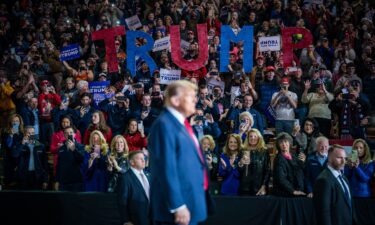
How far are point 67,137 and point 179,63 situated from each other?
367cm

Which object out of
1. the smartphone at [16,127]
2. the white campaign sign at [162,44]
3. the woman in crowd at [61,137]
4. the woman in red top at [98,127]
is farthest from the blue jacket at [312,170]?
the white campaign sign at [162,44]

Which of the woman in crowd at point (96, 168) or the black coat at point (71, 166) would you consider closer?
the woman in crowd at point (96, 168)

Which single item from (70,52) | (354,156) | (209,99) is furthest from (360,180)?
(70,52)

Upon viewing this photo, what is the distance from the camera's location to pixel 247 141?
9.34 meters

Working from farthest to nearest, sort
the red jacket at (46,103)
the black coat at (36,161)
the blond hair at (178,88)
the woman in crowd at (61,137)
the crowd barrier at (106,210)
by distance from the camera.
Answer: the red jacket at (46,103) → the woman in crowd at (61,137) → the black coat at (36,161) → the crowd barrier at (106,210) → the blond hair at (178,88)

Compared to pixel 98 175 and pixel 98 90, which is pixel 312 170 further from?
pixel 98 90

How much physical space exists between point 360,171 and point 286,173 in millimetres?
1004

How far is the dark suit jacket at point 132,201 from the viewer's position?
6809 millimetres

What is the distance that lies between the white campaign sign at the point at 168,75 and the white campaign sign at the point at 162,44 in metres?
1.04

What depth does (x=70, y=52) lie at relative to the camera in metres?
13.9

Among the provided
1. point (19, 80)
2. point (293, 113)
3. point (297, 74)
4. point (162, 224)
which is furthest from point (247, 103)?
point (162, 224)

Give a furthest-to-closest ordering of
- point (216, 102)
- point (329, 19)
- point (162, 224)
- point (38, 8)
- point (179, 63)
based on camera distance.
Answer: point (38, 8)
point (329, 19)
point (179, 63)
point (216, 102)
point (162, 224)

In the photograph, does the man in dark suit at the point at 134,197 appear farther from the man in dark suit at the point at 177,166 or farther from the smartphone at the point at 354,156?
the smartphone at the point at 354,156

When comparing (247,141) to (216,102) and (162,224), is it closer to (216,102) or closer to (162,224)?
(216,102)
